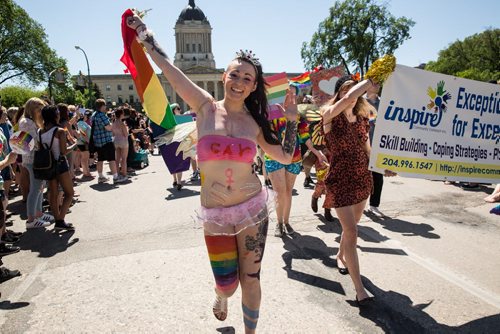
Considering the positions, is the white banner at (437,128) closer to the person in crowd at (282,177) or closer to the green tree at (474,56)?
the person in crowd at (282,177)

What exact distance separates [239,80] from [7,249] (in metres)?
4.19

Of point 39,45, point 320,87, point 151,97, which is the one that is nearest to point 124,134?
point 320,87

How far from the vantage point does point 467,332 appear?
8.32 ft

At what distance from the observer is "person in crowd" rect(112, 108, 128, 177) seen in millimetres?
9109

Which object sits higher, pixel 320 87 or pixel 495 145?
pixel 320 87

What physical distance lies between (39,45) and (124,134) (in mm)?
50452

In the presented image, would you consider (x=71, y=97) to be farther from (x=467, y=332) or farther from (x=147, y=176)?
(x=467, y=332)

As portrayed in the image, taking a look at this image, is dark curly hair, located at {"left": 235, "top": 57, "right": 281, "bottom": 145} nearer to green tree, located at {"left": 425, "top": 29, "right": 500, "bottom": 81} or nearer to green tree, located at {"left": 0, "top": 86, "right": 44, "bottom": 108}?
green tree, located at {"left": 425, "top": 29, "right": 500, "bottom": 81}

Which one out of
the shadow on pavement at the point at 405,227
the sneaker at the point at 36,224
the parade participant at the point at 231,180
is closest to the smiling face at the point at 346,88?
the parade participant at the point at 231,180

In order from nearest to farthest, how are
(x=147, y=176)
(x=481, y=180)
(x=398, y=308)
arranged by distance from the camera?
1. (x=398, y=308)
2. (x=481, y=180)
3. (x=147, y=176)

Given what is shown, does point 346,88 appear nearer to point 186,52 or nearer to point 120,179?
point 120,179

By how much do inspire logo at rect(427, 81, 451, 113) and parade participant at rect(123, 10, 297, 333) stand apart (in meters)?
2.05

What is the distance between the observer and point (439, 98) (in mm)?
3430

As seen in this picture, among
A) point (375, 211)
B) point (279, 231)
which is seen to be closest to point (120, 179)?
point (279, 231)
